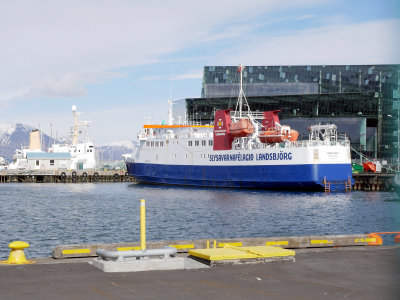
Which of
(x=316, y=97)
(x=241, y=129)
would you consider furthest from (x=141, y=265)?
(x=316, y=97)

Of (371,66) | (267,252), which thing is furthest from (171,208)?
(371,66)

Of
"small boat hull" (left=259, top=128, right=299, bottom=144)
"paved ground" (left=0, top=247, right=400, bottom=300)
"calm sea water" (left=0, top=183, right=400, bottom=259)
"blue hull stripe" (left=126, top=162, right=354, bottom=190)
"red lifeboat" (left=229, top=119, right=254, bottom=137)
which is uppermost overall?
"red lifeboat" (left=229, top=119, right=254, bottom=137)

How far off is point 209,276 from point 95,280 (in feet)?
8.05

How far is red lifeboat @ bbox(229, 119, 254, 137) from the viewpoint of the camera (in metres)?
74.6

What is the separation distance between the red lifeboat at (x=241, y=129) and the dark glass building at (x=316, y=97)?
93.4 ft

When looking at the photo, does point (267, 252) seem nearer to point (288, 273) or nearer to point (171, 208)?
point (288, 273)

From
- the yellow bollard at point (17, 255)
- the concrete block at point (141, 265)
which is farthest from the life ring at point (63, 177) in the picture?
the concrete block at point (141, 265)

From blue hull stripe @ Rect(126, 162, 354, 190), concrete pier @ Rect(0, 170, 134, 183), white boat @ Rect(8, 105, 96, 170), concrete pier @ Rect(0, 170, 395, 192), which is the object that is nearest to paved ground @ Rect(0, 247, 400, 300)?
blue hull stripe @ Rect(126, 162, 354, 190)

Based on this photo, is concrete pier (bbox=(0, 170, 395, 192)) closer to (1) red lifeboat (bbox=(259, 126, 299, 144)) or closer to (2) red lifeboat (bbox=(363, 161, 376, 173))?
(1) red lifeboat (bbox=(259, 126, 299, 144))

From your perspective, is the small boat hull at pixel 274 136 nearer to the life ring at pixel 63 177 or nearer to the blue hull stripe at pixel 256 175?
the blue hull stripe at pixel 256 175

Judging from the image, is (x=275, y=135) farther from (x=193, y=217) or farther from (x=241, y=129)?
(x=193, y=217)

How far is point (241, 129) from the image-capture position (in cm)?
7469

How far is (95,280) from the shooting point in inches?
484

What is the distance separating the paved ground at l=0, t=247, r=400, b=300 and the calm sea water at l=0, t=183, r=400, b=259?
48.9ft
